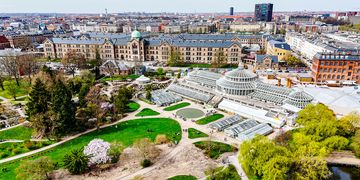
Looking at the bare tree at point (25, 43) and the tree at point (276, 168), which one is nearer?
the tree at point (276, 168)

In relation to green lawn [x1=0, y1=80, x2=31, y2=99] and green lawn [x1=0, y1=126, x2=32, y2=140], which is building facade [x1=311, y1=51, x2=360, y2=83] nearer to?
green lawn [x1=0, y1=126, x2=32, y2=140]

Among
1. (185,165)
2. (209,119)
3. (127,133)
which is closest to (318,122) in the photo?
(209,119)

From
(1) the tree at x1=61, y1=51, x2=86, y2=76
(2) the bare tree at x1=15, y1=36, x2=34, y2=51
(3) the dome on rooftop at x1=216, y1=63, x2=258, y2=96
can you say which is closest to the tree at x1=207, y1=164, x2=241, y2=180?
(3) the dome on rooftop at x1=216, y1=63, x2=258, y2=96

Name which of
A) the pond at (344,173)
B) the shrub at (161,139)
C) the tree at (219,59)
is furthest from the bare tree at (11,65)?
the pond at (344,173)

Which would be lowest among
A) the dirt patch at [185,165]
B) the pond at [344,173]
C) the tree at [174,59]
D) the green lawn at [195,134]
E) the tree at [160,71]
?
the pond at [344,173]

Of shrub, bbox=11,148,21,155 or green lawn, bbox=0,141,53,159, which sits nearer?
green lawn, bbox=0,141,53,159

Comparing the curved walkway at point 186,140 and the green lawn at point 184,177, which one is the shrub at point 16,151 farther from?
the green lawn at point 184,177

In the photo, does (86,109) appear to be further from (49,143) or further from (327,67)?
(327,67)
